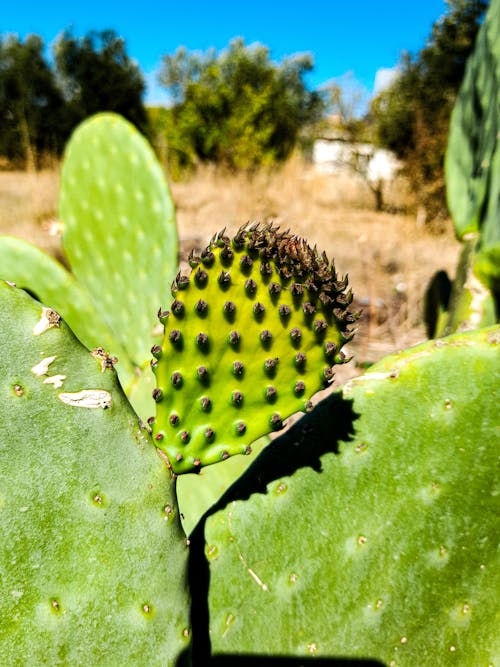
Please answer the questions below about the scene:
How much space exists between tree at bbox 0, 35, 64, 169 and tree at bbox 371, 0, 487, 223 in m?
7.37

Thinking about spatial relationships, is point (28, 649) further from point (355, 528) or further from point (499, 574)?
point (499, 574)

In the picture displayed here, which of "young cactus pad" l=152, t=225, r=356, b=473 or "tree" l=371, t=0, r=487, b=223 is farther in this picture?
"tree" l=371, t=0, r=487, b=223

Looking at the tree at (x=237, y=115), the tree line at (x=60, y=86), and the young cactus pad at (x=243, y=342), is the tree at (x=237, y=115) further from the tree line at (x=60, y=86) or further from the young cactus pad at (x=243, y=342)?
the young cactus pad at (x=243, y=342)

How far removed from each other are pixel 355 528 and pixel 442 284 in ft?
5.07

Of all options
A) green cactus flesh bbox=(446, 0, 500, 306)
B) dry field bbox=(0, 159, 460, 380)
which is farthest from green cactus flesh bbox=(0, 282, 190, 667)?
dry field bbox=(0, 159, 460, 380)

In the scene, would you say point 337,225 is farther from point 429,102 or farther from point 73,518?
point 73,518

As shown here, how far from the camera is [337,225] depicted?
30.4 ft

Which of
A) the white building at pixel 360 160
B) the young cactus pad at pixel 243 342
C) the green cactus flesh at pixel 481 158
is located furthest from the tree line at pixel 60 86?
the young cactus pad at pixel 243 342

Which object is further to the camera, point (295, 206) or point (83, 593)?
point (295, 206)

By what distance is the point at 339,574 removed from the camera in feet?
2.70

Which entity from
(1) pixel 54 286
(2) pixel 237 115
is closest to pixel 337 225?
(2) pixel 237 115

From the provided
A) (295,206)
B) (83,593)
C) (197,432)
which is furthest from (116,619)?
(295,206)

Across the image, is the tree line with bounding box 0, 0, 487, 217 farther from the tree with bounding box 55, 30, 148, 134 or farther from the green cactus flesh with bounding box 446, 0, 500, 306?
the green cactus flesh with bounding box 446, 0, 500, 306

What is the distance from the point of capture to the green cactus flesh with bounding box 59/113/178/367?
158cm
